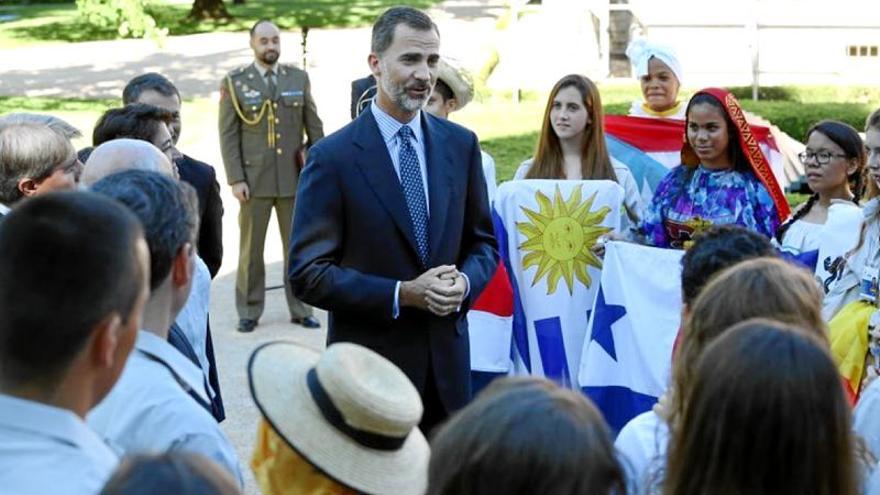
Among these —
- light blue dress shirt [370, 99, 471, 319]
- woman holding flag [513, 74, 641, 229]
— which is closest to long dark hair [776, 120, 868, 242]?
woman holding flag [513, 74, 641, 229]

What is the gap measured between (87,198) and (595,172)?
462cm

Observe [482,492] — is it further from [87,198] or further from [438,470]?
[87,198]

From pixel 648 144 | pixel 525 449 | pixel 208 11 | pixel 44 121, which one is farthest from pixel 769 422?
pixel 208 11

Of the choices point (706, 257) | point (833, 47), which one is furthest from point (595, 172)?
point (833, 47)

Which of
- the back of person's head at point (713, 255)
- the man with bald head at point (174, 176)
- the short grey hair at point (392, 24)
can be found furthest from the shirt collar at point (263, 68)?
the back of person's head at point (713, 255)

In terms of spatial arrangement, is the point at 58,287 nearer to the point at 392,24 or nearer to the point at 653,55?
the point at 392,24

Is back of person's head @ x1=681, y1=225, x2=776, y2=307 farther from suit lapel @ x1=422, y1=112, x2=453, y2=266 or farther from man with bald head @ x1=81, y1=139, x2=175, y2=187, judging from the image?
man with bald head @ x1=81, y1=139, x2=175, y2=187

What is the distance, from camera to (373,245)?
16.5 feet

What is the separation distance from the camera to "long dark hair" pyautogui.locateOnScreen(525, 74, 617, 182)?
704cm

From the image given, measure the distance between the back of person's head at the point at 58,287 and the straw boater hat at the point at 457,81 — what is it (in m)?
4.27

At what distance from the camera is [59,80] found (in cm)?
2616

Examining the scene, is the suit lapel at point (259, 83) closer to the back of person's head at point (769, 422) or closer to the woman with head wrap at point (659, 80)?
the woman with head wrap at point (659, 80)

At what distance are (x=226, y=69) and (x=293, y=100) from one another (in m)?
16.6

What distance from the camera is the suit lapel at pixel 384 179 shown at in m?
5.03
